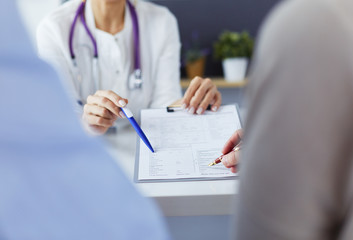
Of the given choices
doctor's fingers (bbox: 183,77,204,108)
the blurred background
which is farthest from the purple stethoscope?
the blurred background

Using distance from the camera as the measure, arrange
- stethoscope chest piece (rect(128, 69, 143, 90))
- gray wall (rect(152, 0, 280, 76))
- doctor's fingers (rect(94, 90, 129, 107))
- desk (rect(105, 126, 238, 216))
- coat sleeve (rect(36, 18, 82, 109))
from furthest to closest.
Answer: gray wall (rect(152, 0, 280, 76)) → stethoscope chest piece (rect(128, 69, 143, 90)) → coat sleeve (rect(36, 18, 82, 109)) → doctor's fingers (rect(94, 90, 129, 107)) → desk (rect(105, 126, 238, 216))

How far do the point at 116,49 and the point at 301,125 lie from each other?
49.0 inches

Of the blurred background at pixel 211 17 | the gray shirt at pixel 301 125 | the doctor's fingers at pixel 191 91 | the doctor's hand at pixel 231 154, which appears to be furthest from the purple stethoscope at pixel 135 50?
the blurred background at pixel 211 17

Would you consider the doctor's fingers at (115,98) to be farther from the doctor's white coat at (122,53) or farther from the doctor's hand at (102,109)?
the doctor's white coat at (122,53)

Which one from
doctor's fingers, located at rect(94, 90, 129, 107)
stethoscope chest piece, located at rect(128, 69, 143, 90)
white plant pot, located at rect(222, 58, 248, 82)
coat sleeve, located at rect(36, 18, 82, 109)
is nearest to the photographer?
doctor's fingers, located at rect(94, 90, 129, 107)

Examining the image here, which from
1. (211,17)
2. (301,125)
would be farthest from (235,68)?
(301,125)

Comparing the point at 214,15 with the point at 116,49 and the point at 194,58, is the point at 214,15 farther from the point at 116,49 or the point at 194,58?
the point at 116,49

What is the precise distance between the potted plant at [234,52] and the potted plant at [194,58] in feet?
0.42

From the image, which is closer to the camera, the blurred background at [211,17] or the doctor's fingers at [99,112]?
the doctor's fingers at [99,112]

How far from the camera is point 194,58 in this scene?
2.74 metres

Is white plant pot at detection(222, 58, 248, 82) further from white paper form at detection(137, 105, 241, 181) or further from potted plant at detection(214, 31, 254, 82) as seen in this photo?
white paper form at detection(137, 105, 241, 181)

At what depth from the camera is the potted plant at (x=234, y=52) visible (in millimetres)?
2670

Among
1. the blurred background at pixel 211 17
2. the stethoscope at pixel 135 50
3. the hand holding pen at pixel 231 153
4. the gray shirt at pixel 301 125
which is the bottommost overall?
the blurred background at pixel 211 17

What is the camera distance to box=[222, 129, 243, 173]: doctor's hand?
785 millimetres
